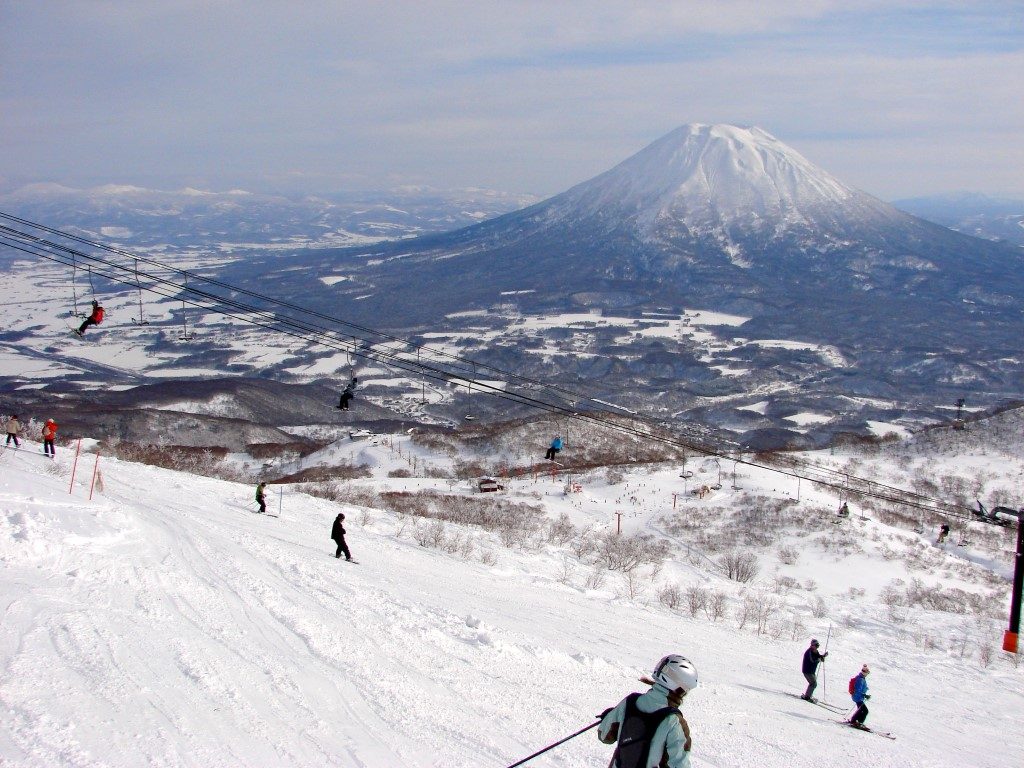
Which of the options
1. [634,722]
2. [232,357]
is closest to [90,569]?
[634,722]

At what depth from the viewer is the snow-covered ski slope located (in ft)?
23.4

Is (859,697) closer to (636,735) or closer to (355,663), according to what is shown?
(355,663)

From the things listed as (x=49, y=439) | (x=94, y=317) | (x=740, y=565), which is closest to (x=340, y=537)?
(x=94, y=317)

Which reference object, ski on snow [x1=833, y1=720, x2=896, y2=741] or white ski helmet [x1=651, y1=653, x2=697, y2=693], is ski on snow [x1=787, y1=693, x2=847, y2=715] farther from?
white ski helmet [x1=651, y1=653, x2=697, y2=693]

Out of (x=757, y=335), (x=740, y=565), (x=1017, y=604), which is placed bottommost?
(x=757, y=335)

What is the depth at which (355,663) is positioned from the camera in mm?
9336

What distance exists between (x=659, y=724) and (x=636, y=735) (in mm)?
149

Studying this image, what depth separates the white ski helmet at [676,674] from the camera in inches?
173

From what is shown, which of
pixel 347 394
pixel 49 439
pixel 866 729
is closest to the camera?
pixel 866 729

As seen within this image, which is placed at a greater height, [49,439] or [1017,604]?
[49,439]

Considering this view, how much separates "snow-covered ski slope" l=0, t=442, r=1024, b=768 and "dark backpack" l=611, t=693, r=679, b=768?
118 inches

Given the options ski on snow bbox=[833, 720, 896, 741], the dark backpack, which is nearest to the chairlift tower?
ski on snow bbox=[833, 720, 896, 741]

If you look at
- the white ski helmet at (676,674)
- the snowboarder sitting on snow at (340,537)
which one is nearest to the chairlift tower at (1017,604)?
the snowboarder sitting on snow at (340,537)

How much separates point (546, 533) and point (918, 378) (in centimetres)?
11633
